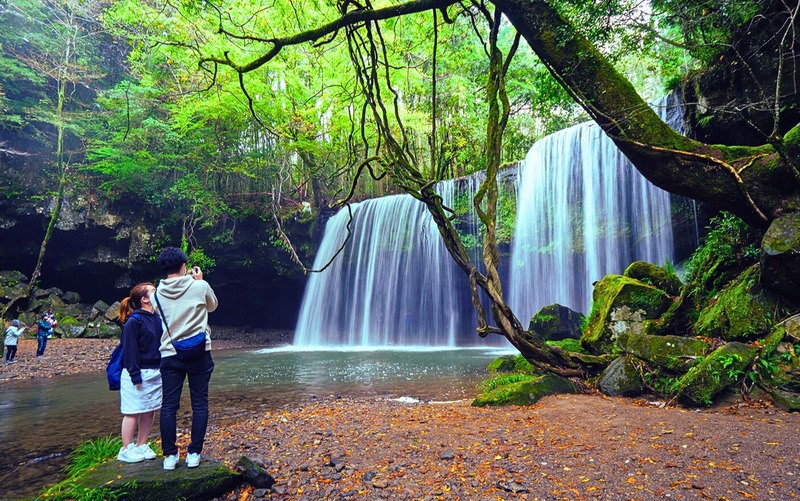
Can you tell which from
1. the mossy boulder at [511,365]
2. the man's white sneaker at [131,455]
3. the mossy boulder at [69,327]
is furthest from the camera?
the mossy boulder at [69,327]

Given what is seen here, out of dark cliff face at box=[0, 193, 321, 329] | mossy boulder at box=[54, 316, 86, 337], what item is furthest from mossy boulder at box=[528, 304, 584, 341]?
mossy boulder at box=[54, 316, 86, 337]

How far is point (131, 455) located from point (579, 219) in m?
12.8

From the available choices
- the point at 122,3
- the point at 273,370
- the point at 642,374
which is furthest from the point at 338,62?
the point at 642,374

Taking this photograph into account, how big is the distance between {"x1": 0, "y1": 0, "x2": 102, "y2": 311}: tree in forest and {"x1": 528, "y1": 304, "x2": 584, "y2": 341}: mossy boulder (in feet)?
63.0

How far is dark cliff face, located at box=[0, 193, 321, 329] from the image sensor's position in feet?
56.2

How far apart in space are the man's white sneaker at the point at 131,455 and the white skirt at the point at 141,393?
0.29 metres

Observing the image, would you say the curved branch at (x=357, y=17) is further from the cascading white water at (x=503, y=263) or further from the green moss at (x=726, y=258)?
the cascading white water at (x=503, y=263)

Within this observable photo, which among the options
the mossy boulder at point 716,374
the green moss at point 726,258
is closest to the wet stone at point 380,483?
the mossy boulder at point 716,374

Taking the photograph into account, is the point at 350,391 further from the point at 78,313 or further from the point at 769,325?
the point at 78,313

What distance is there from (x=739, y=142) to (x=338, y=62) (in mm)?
11058

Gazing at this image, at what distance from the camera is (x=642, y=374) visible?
16.6 ft

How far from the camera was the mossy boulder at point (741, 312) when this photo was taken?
4758 mm

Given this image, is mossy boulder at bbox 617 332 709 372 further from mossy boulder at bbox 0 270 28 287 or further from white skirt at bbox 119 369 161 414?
mossy boulder at bbox 0 270 28 287

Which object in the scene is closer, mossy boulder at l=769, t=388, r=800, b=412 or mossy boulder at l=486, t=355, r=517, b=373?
mossy boulder at l=769, t=388, r=800, b=412
